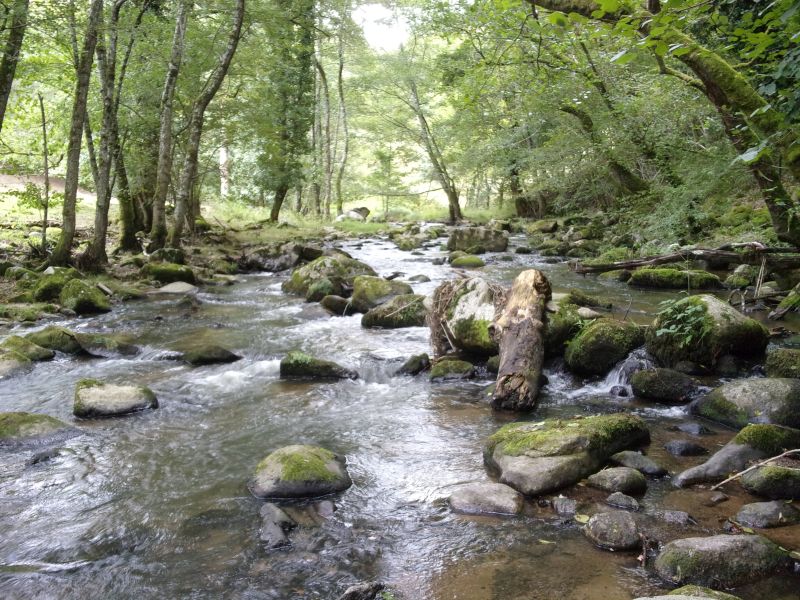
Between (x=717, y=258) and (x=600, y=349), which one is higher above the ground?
(x=717, y=258)

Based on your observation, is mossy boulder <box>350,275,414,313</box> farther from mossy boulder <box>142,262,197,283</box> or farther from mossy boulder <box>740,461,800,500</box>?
mossy boulder <box>740,461,800,500</box>

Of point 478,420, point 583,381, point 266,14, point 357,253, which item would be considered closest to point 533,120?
point 357,253

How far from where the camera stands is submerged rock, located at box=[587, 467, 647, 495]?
13.4 feet

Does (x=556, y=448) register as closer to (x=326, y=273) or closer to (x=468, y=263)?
(x=326, y=273)

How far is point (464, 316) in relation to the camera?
773 cm

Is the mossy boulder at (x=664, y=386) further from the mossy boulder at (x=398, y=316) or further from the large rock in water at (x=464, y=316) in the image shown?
the mossy boulder at (x=398, y=316)

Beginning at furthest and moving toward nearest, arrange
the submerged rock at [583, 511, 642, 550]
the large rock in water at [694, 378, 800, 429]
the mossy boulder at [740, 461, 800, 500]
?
the large rock in water at [694, 378, 800, 429]
the mossy boulder at [740, 461, 800, 500]
the submerged rock at [583, 511, 642, 550]

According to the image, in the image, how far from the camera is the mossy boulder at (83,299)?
10.7 metres

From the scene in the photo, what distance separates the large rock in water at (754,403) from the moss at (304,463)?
3.70 metres

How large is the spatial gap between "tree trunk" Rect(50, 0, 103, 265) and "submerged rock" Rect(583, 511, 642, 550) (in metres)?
11.9

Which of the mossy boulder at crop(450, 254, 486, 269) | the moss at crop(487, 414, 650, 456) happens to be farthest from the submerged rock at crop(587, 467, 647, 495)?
the mossy boulder at crop(450, 254, 486, 269)

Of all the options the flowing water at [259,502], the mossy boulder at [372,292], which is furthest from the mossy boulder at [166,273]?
the flowing water at [259,502]

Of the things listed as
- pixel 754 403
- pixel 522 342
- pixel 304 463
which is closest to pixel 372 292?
pixel 522 342

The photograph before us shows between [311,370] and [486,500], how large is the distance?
3.79 metres
